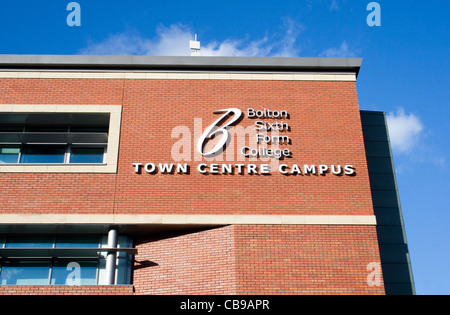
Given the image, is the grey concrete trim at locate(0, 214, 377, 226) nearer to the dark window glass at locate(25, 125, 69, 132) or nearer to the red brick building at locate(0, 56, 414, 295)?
the red brick building at locate(0, 56, 414, 295)

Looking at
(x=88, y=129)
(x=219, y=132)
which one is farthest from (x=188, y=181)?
(x=88, y=129)

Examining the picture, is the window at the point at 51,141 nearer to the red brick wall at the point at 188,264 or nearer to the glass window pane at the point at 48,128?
the glass window pane at the point at 48,128

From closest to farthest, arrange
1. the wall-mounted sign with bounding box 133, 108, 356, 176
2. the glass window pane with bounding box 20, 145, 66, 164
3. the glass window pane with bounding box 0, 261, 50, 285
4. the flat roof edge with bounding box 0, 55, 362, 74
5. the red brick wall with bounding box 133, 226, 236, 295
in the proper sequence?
the red brick wall with bounding box 133, 226, 236, 295, the glass window pane with bounding box 0, 261, 50, 285, the wall-mounted sign with bounding box 133, 108, 356, 176, the glass window pane with bounding box 20, 145, 66, 164, the flat roof edge with bounding box 0, 55, 362, 74

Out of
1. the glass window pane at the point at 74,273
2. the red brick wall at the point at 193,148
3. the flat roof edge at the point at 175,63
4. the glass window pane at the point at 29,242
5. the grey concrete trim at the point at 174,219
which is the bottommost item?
the glass window pane at the point at 74,273

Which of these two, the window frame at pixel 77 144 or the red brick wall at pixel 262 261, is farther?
the window frame at pixel 77 144

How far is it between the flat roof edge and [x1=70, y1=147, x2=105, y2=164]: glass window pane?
2.86 m

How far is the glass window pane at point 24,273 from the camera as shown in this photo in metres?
15.5

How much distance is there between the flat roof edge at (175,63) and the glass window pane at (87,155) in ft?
9.39

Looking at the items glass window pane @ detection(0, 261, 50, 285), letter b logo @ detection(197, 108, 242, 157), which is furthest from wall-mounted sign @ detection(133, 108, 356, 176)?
glass window pane @ detection(0, 261, 50, 285)

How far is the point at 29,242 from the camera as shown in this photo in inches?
635

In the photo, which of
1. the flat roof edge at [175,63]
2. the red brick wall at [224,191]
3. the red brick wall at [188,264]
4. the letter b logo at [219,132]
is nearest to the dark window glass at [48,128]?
the red brick wall at [224,191]

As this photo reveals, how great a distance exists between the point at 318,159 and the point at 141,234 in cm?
586

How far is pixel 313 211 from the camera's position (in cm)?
1592

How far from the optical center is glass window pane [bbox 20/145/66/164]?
678 inches
